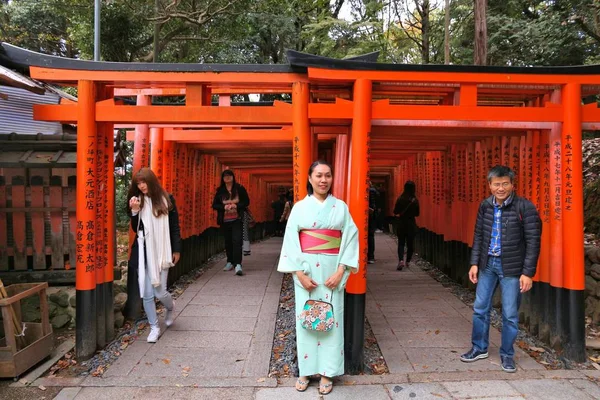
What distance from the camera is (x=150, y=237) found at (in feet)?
13.6

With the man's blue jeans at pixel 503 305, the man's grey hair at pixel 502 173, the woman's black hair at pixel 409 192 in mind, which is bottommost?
the man's blue jeans at pixel 503 305

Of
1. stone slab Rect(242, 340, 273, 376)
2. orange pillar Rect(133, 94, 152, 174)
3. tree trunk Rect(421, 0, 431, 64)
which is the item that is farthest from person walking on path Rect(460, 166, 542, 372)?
tree trunk Rect(421, 0, 431, 64)

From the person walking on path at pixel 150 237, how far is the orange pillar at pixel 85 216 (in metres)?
0.41

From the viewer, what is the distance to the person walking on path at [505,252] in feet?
11.6

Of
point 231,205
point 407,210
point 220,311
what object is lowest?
point 220,311

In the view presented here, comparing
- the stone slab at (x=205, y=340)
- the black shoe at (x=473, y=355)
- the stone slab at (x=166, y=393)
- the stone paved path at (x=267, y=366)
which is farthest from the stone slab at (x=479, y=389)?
the stone slab at (x=205, y=340)

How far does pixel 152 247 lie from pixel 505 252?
3255 mm

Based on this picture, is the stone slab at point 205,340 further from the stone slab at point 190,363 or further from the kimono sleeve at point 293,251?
the kimono sleeve at point 293,251

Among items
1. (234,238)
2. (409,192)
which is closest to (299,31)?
(409,192)

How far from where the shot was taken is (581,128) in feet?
13.1

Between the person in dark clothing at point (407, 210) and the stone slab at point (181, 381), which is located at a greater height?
the person in dark clothing at point (407, 210)

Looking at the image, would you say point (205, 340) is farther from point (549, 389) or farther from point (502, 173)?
point (502, 173)

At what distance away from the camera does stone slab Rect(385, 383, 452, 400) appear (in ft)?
10.6

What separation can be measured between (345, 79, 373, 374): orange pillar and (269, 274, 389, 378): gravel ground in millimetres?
232
